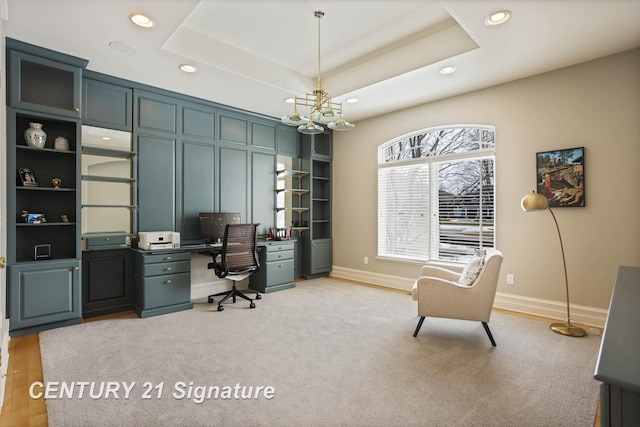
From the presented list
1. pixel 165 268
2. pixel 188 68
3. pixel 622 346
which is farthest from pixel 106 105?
pixel 622 346

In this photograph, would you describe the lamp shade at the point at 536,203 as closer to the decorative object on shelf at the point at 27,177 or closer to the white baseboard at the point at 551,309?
the white baseboard at the point at 551,309

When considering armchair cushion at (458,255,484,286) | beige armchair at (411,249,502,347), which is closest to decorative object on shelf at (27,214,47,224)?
beige armchair at (411,249,502,347)

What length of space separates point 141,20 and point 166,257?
2461 mm

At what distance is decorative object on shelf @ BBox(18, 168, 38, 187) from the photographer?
3.29 meters

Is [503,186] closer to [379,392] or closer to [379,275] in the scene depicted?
[379,275]

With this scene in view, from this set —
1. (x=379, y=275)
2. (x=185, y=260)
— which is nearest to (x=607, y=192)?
(x=379, y=275)

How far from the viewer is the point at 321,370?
2512mm

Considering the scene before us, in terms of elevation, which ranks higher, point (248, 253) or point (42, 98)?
point (42, 98)

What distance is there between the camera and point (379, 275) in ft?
17.8

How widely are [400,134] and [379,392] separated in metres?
3.96

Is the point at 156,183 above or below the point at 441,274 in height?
above

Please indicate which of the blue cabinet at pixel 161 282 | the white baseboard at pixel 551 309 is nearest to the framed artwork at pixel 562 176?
the white baseboard at pixel 551 309

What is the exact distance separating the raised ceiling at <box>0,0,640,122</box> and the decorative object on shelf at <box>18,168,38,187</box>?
1255 mm

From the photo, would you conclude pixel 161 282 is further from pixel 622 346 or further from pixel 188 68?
pixel 622 346
